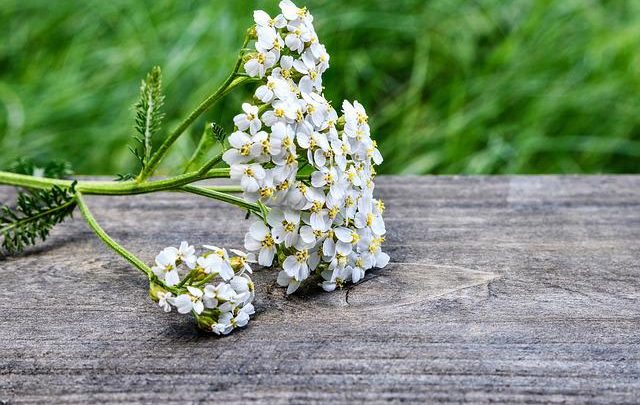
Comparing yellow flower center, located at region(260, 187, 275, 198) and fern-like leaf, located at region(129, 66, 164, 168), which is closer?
yellow flower center, located at region(260, 187, 275, 198)

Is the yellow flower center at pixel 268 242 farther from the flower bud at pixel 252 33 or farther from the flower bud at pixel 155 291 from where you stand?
the flower bud at pixel 252 33

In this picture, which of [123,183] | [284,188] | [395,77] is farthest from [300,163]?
[395,77]

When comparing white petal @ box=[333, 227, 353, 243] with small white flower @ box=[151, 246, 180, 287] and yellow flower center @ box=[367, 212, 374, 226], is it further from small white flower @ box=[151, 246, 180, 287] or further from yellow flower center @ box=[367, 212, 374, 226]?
small white flower @ box=[151, 246, 180, 287]

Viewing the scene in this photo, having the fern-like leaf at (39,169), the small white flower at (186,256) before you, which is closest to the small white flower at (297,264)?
the small white flower at (186,256)

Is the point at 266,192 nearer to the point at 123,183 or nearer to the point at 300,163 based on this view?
the point at 300,163

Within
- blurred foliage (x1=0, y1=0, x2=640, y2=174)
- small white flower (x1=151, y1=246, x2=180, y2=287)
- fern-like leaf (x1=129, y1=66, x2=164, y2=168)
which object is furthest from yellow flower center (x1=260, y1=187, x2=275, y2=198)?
blurred foliage (x1=0, y1=0, x2=640, y2=174)

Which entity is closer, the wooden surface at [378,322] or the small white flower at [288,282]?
the wooden surface at [378,322]

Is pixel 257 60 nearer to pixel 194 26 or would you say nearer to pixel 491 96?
pixel 491 96
